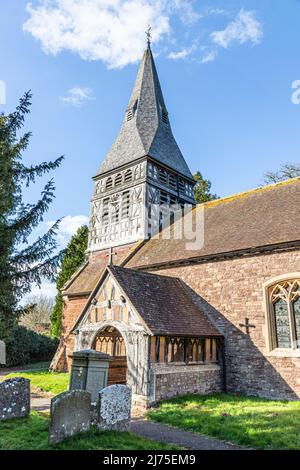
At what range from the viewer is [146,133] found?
2225 cm

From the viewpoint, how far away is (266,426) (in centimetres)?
680

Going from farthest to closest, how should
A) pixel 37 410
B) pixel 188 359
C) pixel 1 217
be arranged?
pixel 188 359, pixel 1 217, pixel 37 410

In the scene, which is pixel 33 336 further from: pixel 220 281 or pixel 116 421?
pixel 116 421

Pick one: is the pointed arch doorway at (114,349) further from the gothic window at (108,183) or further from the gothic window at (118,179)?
the gothic window at (108,183)

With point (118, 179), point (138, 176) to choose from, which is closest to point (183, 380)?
point (138, 176)

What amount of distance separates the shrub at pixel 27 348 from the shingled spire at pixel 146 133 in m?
12.1

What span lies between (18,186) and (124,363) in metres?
7.03

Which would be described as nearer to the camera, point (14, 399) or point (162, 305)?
point (14, 399)

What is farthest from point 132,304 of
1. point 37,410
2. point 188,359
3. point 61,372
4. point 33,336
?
point 33,336

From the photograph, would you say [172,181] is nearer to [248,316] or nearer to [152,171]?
[152,171]

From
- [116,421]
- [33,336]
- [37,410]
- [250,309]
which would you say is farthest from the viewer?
[33,336]

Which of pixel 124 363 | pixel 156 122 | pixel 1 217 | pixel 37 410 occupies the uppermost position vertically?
pixel 156 122

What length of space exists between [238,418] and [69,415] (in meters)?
3.89

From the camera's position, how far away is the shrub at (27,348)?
21297 mm
